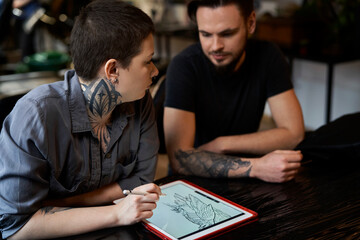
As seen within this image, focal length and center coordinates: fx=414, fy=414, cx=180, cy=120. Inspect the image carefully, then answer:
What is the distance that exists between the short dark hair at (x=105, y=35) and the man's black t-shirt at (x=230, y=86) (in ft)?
1.84

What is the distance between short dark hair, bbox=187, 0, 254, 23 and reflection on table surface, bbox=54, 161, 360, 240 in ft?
2.06

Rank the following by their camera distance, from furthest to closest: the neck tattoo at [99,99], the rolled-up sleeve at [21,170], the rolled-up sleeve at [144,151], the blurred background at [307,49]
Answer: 1. the blurred background at [307,49]
2. the rolled-up sleeve at [144,151]
3. the neck tattoo at [99,99]
4. the rolled-up sleeve at [21,170]

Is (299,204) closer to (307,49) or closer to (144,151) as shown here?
(144,151)

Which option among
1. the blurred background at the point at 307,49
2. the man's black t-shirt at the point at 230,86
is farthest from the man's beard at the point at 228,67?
the blurred background at the point at 307,49

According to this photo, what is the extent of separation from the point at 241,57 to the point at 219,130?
1.01 ft

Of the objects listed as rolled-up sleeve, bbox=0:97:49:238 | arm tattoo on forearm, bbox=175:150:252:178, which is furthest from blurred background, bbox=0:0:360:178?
rolled-up sleeve, bbox=0:97:49:238

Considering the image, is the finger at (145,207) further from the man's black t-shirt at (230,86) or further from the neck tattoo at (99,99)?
the man's black t-shirt at (230,86)

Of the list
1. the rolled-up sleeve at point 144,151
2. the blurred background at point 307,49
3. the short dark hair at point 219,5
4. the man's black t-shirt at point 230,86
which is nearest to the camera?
the rolled-up sleeve at point 144,151

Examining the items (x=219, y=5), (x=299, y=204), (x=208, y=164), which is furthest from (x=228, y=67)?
(x=299, y=204)

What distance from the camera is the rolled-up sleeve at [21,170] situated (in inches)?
35.6

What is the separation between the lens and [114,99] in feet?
3.48

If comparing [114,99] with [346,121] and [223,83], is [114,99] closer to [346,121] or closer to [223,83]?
[223,83]

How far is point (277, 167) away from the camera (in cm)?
121

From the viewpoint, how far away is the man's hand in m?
1.21
